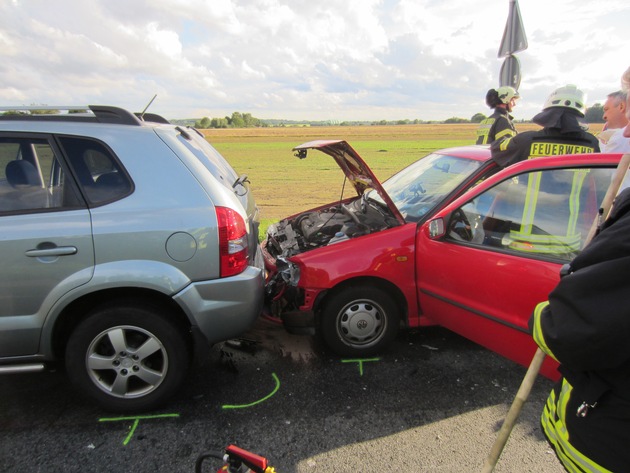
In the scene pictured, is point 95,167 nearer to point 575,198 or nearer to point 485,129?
point 575,198

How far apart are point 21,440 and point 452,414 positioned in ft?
8.64

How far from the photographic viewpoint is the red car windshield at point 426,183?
353 cm

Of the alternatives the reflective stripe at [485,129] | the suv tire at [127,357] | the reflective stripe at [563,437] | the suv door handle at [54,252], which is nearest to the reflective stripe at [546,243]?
the reflective stripe at [563,437]

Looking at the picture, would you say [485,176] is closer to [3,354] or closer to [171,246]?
[171,246]

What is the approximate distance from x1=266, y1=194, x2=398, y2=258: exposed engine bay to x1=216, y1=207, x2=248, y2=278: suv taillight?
962 mm

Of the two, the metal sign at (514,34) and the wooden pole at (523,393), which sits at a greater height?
the metal sign at (514,34)

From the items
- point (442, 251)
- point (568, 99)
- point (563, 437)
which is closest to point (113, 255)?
point (442, 251)

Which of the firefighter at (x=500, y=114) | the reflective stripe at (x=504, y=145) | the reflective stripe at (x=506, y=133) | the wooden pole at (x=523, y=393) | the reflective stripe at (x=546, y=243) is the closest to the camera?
the wooden pole at (x=523, y=393)

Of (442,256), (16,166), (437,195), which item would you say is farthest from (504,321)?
(16,166)

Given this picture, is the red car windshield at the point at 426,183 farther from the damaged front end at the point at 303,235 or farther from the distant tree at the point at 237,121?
the distant tree at the point at 237,121

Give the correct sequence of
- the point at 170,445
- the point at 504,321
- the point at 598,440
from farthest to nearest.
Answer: the point at 504,321 → the point at 170,445 → the point at 598,440

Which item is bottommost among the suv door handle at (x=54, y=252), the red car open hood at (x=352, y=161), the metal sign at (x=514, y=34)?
the suv door handle at (x=54, y=252)

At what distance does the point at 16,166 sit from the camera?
2.69m

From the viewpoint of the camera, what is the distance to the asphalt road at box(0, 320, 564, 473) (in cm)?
237
